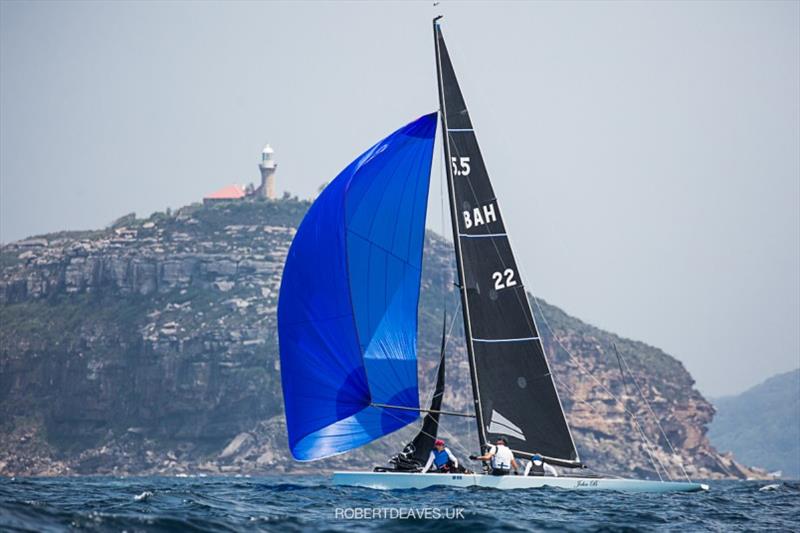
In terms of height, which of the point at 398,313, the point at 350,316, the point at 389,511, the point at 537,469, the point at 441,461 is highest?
the point at 398,313

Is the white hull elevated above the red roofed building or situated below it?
below

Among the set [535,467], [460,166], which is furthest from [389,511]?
[460,166]

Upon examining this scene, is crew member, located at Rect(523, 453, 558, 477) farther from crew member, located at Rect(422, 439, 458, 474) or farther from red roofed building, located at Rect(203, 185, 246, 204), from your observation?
red roofed building, located at Rect(203, 185, 246, 204)

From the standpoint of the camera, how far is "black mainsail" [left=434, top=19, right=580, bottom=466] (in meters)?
25.2

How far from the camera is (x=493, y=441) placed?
25.2m

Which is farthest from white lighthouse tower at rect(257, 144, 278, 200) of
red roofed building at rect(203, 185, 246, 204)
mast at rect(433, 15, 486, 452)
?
mast at rect(433, 15, 486, 452)

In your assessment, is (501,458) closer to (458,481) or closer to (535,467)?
(535,467)

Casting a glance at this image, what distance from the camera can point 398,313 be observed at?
2512cm

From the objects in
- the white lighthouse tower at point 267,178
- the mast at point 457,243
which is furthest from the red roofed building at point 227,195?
the mast at point 457,243

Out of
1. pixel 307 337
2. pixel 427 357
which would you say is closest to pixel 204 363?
pixel 427 357

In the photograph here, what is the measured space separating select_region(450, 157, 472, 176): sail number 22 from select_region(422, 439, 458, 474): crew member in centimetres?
559

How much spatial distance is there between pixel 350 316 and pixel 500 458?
163 inches

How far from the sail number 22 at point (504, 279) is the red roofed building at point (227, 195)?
155686 millimetres

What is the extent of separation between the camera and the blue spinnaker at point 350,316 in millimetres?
24703
